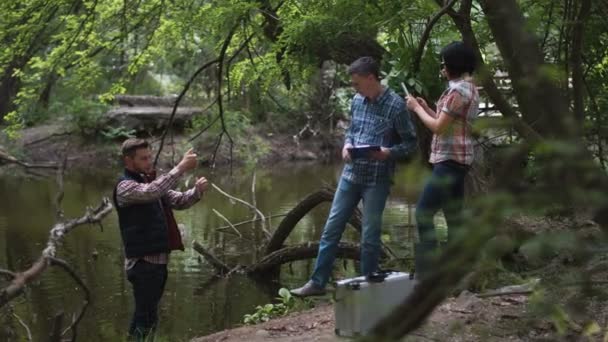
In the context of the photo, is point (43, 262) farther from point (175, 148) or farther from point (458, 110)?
point (175, 148)

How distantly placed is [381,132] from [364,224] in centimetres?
57

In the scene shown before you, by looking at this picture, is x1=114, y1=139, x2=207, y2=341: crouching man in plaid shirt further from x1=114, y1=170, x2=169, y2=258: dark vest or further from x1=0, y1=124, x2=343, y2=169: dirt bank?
x1=0, y1=124, x2=343, y2=169: dirt bank

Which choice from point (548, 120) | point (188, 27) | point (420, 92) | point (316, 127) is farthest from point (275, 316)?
point (316, 127)

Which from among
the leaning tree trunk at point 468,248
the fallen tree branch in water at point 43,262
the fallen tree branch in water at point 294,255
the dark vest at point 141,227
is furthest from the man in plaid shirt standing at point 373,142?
the leaning tree trunk at point 468,248

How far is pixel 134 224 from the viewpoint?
5.98 metres

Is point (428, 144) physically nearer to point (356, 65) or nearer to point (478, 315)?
point (356, 65)

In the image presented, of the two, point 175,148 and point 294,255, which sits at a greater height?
point 175,148

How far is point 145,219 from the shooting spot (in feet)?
19.6

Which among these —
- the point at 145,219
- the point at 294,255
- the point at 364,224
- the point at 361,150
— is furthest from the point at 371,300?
the point at 294,255

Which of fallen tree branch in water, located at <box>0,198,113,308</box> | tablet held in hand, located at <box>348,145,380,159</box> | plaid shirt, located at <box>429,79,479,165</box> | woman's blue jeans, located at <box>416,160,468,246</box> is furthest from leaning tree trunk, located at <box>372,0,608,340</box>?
tablet held in hand, located at <box>348,145,380,159</box>

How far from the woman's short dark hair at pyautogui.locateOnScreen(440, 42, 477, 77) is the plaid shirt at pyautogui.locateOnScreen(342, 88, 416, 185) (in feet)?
1.61

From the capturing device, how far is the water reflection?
851 cm

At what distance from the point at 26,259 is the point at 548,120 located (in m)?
10.1

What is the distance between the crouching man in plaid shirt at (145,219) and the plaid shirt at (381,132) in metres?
1.12
